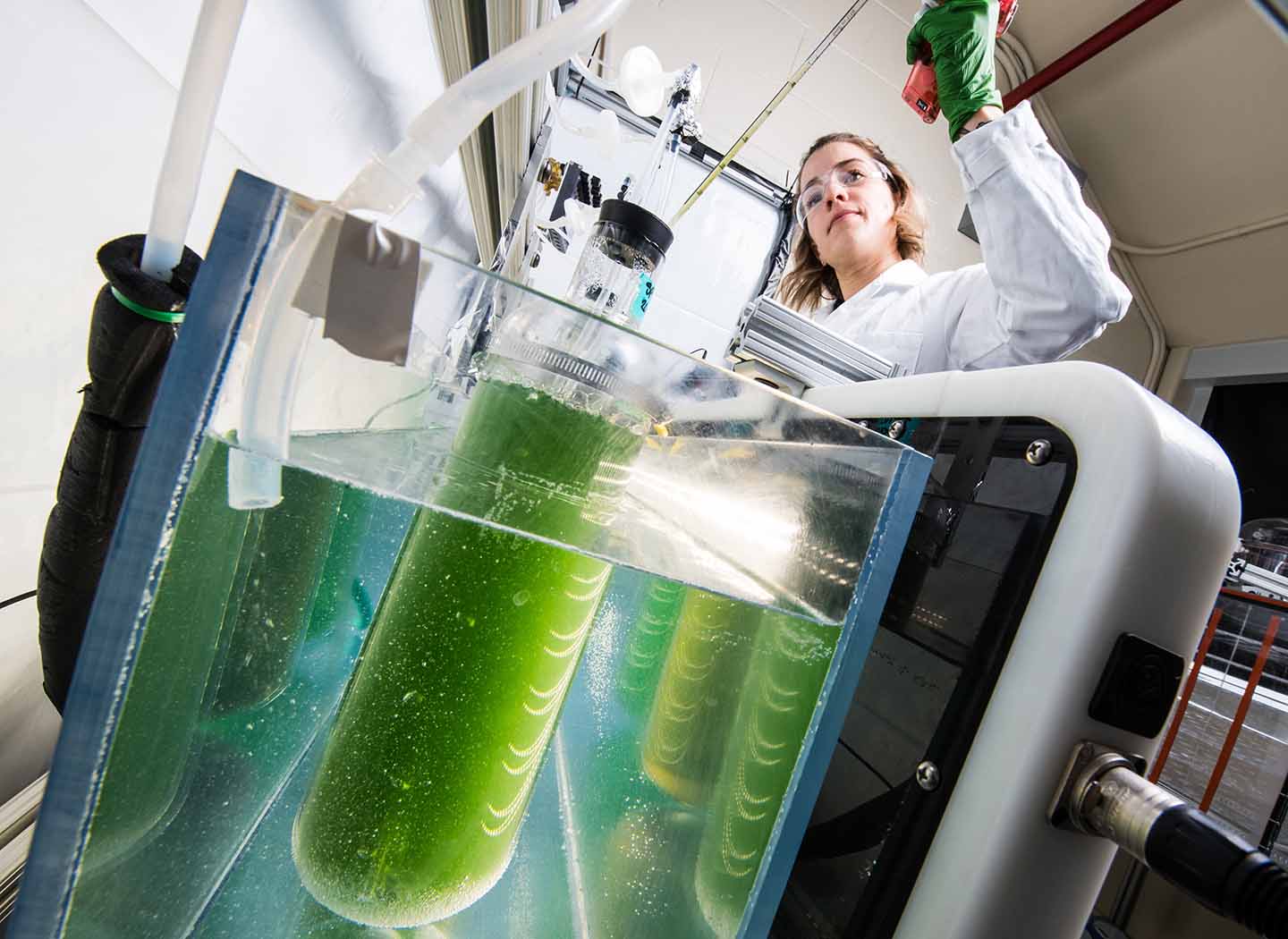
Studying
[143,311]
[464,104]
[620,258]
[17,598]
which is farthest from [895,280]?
[17,598]

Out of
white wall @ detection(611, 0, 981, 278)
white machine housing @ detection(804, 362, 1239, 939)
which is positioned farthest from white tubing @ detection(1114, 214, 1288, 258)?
white machine housing @ detection(804, 362, 1239, 939)

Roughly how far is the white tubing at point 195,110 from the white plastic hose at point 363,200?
8 centimetres

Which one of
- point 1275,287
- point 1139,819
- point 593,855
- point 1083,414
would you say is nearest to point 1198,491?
point 1083,414

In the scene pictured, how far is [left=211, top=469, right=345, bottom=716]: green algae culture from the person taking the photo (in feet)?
1.27

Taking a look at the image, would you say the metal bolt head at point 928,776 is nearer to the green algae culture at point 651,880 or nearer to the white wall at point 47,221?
the green algae culture at point 651,880

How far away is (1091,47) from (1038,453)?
2809 mm

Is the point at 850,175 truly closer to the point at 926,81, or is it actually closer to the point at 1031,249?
the point at 926,81

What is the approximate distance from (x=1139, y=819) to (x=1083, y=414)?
0.82 feet

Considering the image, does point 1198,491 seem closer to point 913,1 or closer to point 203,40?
point 203,40

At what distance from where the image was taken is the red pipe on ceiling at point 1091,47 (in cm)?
200

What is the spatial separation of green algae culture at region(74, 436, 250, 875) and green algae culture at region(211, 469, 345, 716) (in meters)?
0.03

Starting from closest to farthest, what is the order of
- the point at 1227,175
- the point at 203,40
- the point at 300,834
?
the point at 203,40, the point at 300,834, the point at 1227,175

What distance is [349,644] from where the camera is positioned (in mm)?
620

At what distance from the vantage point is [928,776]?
398mm
